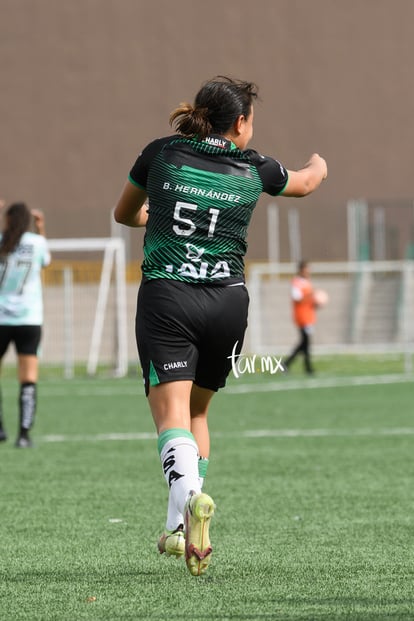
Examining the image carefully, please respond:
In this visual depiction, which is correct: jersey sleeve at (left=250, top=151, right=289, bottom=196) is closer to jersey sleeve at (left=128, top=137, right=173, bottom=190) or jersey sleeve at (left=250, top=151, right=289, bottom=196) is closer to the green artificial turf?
jersey sleeve at (left=128, top=137, right=173, bottom=190)

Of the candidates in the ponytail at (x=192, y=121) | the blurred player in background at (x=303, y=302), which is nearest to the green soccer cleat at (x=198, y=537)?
the ponytail at (x=192, y=121)

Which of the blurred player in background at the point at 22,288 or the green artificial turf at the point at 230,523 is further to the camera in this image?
the blurred player in background at the point at 22,288

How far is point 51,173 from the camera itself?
3947 cm

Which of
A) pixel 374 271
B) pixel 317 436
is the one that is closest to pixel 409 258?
pixel 374 271

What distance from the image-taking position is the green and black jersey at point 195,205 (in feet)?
18.0

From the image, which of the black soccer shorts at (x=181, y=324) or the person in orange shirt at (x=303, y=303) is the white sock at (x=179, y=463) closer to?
the black soccer shorts at (x=181, y=324)

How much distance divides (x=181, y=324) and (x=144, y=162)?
68 cm

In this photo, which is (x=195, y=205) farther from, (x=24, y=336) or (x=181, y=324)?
(x=24, y=336)

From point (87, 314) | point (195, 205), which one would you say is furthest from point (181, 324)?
point (87, 314)

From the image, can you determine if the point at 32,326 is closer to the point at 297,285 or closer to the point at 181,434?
the point at 181,434

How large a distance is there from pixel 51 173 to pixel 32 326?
1129 inches

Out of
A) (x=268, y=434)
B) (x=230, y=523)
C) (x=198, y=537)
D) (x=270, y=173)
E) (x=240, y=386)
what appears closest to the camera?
(x=198, y=537)

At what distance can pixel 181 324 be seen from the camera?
5.46 meters

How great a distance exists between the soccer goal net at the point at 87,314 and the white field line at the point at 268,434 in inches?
452
